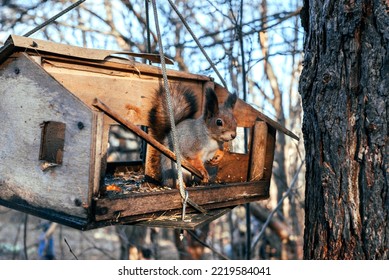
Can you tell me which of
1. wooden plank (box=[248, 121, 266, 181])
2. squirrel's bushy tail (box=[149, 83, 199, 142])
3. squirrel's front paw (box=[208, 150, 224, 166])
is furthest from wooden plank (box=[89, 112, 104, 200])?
wooden plank (box=[248, 121, 266, 181])

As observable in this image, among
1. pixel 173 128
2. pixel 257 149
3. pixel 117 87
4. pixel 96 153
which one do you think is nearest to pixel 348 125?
pixel 173 128

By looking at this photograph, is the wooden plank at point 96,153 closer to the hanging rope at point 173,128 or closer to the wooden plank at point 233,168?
the hanging rope at point 173,128

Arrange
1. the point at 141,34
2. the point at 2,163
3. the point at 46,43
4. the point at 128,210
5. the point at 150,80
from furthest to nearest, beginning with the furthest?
the point at 141,34, the point at 150,80, the point at 2,163, the point at 46,43, the point at 128,210

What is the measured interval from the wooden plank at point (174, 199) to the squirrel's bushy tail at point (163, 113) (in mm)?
417

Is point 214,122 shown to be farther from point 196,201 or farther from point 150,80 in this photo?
point 196,201

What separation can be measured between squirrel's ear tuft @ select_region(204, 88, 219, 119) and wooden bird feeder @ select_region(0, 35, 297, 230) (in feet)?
0.63

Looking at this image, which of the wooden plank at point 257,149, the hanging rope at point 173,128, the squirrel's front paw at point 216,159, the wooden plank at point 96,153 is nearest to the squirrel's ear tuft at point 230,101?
the wooden plank at point 257,149

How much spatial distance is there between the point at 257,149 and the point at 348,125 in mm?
838

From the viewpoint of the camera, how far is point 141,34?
193 inches

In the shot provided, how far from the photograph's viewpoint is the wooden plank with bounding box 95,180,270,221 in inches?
67.4

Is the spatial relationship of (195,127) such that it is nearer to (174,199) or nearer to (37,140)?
(174,199)

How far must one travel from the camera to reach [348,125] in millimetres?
1815
